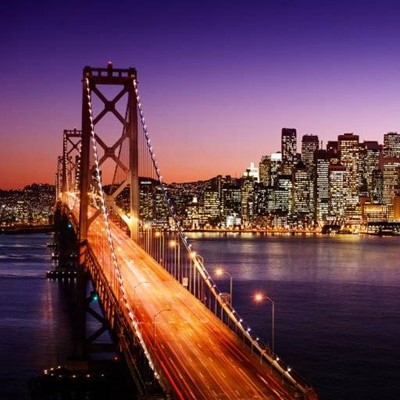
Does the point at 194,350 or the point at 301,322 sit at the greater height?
the point at 194,350

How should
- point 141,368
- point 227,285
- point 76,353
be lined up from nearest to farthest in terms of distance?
point 141,368, point 76,353, point 227,285

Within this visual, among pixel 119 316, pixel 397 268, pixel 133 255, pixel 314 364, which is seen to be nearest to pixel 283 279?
pixel 397 268

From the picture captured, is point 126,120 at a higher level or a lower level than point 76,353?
higher

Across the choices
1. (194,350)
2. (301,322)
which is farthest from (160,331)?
(301,322)

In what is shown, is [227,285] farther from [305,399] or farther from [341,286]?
[305,399]

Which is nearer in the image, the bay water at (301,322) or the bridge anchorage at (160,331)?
the bridge anchorage at (160,331)

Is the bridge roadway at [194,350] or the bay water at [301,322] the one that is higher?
the bridge roadway at [194,350]

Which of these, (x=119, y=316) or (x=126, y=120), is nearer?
(x=119, y=316)

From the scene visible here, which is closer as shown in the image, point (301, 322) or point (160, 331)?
point (160, 331)

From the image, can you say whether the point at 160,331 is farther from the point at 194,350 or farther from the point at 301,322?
the point at 301,322
